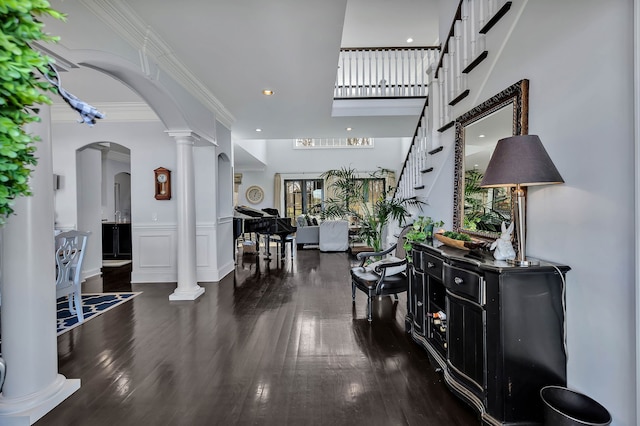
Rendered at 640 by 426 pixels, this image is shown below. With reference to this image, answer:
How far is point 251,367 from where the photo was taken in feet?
8.02

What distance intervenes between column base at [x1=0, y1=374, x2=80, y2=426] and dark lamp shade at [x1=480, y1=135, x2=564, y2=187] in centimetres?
298

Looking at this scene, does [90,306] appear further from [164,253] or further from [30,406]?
[30,406]

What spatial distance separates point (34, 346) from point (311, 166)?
10811 mm

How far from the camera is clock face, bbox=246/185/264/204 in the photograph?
40.4 ft

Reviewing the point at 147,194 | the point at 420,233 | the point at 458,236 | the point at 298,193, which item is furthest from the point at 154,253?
the point at 298,193

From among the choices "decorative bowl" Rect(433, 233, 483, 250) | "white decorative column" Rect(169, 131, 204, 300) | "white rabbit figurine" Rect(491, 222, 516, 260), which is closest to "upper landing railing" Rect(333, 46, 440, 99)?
"white decorative column" Rect(169, 131, 204, 300)

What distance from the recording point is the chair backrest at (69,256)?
3203 mm

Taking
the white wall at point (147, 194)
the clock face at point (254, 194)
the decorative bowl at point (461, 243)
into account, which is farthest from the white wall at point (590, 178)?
the clock face at point (254, 194)

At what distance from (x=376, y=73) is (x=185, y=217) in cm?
402

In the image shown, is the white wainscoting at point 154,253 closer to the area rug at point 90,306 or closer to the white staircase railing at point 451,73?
the area rug at point 90,306

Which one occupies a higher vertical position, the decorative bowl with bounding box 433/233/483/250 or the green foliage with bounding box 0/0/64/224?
the green foliage with bounding box 0/0/64/224

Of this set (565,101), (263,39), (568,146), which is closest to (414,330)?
(568,146)

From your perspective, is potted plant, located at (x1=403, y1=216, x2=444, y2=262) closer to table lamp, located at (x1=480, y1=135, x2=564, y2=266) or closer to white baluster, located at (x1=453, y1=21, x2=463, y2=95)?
table lamp, located at (x1=480, y1=135, x2=564, y2=266)

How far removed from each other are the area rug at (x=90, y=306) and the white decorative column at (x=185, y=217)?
2.29 feet
